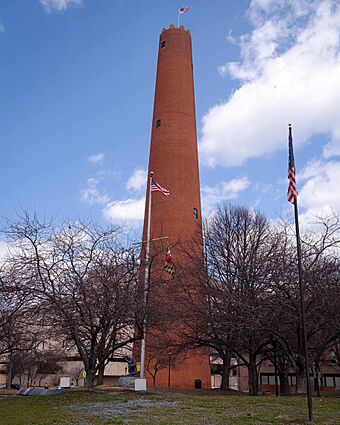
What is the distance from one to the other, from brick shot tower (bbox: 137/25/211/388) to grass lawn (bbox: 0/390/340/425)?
43.8 feet

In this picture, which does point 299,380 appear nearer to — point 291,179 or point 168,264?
point 168,264

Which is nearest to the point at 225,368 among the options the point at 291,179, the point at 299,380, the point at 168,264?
the point at 168,264

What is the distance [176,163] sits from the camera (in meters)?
34.9

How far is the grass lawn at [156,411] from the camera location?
11.5 metres

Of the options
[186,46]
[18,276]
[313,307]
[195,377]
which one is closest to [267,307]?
[313,307]

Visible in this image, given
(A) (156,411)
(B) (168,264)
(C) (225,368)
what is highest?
(B) (168,264)

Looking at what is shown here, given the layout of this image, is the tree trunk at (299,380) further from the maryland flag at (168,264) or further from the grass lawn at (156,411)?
the maryland flag at (168,264)

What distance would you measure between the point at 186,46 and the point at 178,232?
1643 centimetres

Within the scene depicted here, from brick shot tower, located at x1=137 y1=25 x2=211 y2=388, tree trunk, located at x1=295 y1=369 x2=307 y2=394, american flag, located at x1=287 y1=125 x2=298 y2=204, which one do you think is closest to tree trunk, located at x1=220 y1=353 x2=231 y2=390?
brick shot tower, located at x1=137 y1=25 x2=211 y2=388

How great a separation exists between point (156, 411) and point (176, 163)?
23.5 metres

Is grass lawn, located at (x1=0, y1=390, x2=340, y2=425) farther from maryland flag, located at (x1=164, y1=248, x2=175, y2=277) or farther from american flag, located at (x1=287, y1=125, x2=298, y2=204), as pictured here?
maryland flag, located at (x1=164, y1=248, x2=175, y2=277)

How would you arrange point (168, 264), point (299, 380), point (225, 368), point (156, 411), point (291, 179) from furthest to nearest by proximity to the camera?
point (225, 368) → point (168, 264) → point (299, 380) → point (291, 179) → point (156, 411)

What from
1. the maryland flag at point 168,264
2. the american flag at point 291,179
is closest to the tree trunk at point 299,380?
the maryland flag at point 168,264

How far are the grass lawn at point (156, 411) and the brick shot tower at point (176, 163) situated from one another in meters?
13.3
